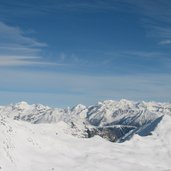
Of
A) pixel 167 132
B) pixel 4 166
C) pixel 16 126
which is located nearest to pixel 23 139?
pixel 16 126

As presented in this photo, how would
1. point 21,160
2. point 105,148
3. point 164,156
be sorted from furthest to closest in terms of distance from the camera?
1. point 164,156
2. point 105,148
3. point 21,160

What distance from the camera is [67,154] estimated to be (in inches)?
2196

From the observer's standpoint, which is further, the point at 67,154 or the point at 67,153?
the point at 67,153

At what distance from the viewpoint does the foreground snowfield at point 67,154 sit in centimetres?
4875

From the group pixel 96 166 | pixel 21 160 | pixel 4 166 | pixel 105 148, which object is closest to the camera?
pixel 4 166

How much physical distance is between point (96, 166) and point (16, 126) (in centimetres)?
1146

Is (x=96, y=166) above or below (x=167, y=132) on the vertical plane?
below

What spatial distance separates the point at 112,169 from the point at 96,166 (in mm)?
1895

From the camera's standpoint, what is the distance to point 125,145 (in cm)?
6994

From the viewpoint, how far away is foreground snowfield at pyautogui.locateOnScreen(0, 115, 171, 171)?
48750 mm

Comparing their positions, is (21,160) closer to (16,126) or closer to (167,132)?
(16,126)

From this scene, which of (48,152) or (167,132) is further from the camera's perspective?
(167,132)

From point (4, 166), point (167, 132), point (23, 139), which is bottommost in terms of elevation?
point (4, 166)

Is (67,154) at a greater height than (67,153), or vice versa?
(67,153)
